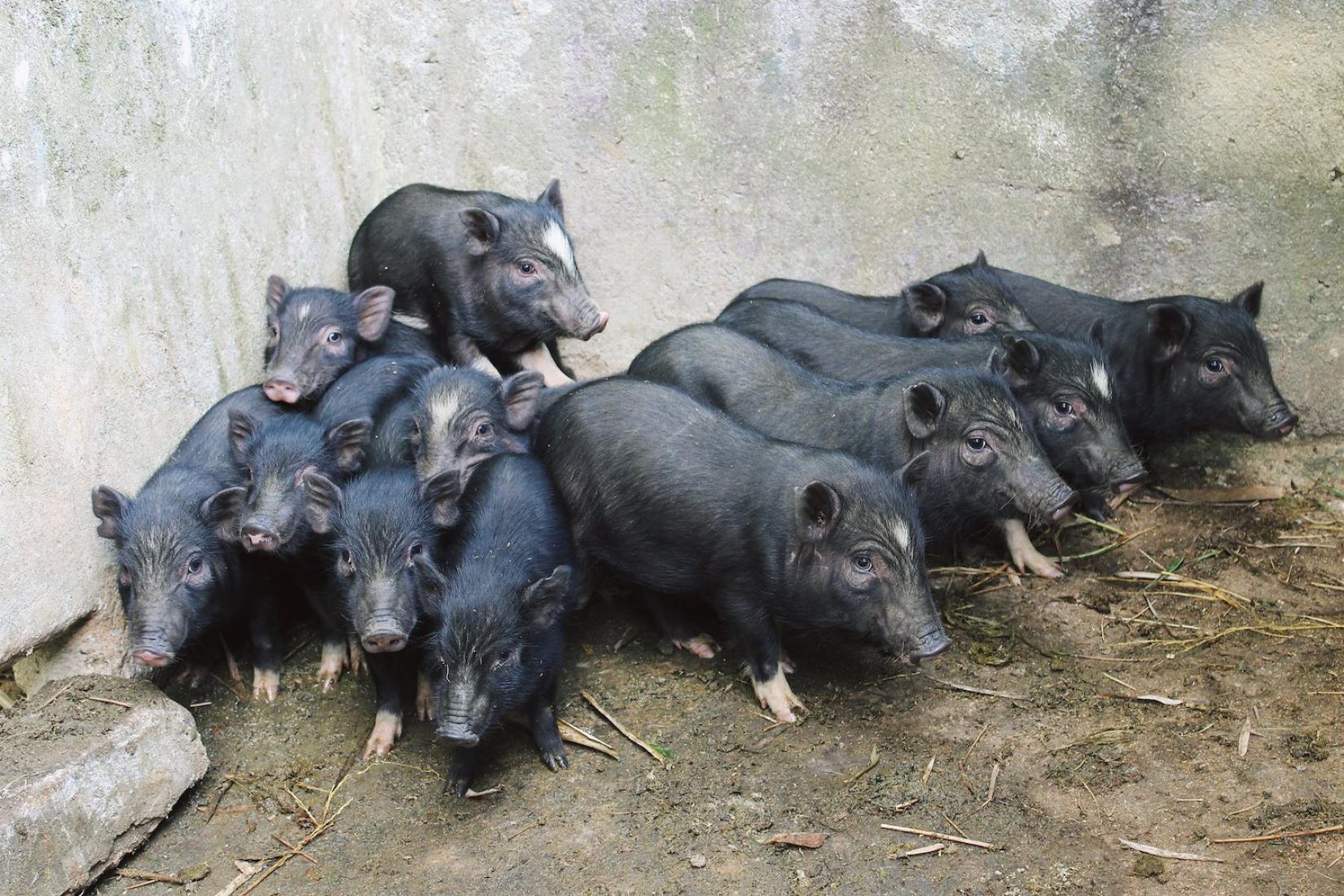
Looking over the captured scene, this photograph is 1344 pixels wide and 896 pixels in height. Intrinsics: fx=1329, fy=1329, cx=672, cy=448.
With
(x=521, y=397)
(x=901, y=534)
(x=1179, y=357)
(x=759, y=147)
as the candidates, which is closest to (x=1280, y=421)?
(x=1179, y=357)

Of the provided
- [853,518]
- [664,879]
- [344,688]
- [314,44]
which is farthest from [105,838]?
[314,44]

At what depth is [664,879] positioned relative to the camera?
14.0ft

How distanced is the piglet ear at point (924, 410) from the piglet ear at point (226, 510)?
2.67 metres

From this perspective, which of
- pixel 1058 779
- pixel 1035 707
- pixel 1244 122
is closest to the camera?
pixel 1058 779

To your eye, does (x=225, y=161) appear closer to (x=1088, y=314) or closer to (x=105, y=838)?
(x=105, y=838)

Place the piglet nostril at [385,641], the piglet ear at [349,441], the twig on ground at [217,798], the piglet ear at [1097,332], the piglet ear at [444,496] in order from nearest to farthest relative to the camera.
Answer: the piglet nostril at [385,641] → the twig on ground at [217,798] → the piglet ear at [444,496] → the piglet ear at [349,441] → the piglet ear at [1097,332]

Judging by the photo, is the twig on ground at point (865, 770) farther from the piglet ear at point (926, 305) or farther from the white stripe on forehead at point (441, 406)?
the piglet ear at point (926, 305)

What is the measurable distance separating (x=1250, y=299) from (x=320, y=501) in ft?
14.4

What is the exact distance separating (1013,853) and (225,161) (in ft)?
13.7

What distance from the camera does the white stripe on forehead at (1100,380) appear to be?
5918 millimetres

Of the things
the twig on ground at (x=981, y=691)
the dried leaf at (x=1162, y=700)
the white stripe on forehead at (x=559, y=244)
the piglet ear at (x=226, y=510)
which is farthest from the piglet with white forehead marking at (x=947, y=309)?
the piglet ear at (x=226, y=510)

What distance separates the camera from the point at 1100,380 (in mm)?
5938

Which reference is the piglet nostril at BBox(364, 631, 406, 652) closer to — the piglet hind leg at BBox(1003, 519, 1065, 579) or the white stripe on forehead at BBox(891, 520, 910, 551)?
the white stripe on forehead at BBox(891, 520, 910, 551)

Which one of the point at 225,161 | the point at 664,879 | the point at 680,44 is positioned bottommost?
the point at 664,879
